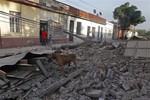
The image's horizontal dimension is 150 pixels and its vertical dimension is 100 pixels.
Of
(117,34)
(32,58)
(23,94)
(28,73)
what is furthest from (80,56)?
(117,34)

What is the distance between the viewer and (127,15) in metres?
37.8

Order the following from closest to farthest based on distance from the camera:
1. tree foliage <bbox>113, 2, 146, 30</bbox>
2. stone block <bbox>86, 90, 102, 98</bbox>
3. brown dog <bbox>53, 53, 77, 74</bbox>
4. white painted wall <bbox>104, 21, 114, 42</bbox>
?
1. stone block <bbox>86, 90, 102, 98</bbox>
2. brown dog <bbox>53, 53, 77, 74</bbox>
3. tree foliage <bbox>113, 2, 146, 30</bbox>
4. white painted wall <bbox>104, 21, 114, 42</bbox>

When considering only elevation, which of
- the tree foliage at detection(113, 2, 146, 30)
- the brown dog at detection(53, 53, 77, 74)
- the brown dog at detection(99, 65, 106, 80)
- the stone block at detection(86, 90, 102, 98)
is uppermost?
the tree foliage at detection(113, 2, 146, 30)

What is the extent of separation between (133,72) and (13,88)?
471cm

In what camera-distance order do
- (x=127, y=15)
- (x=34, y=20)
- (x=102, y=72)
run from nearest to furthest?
1. (x=102, y=72)
2. (x=34, y=20)
3. (x=127, y=15)

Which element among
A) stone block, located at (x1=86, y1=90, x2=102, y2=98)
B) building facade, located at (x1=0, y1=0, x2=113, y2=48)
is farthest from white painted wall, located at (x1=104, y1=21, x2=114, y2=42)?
stone block, located at (x1=86, y1=90, x2=102, y2=98)

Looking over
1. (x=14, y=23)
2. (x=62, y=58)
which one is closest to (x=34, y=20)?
(x=14, y=23)

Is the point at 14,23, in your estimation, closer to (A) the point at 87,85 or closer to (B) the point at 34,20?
(B) the point at 34,20

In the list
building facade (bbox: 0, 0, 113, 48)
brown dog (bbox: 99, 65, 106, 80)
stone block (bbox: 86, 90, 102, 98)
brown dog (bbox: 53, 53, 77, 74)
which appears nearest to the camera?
stone block (bbox: 86, 90, 102, 98)

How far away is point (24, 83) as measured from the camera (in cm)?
665

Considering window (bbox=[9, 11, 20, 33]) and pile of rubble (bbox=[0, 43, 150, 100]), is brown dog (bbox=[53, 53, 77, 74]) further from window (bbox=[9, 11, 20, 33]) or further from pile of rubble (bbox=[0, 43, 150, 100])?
window (bbox=[9, 11, 20, 33])

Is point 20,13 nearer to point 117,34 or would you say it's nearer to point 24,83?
point 24,83

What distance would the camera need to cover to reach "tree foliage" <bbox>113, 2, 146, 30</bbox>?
37500mm

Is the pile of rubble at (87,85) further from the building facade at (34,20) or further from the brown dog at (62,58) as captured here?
the building facade at (34,20)
